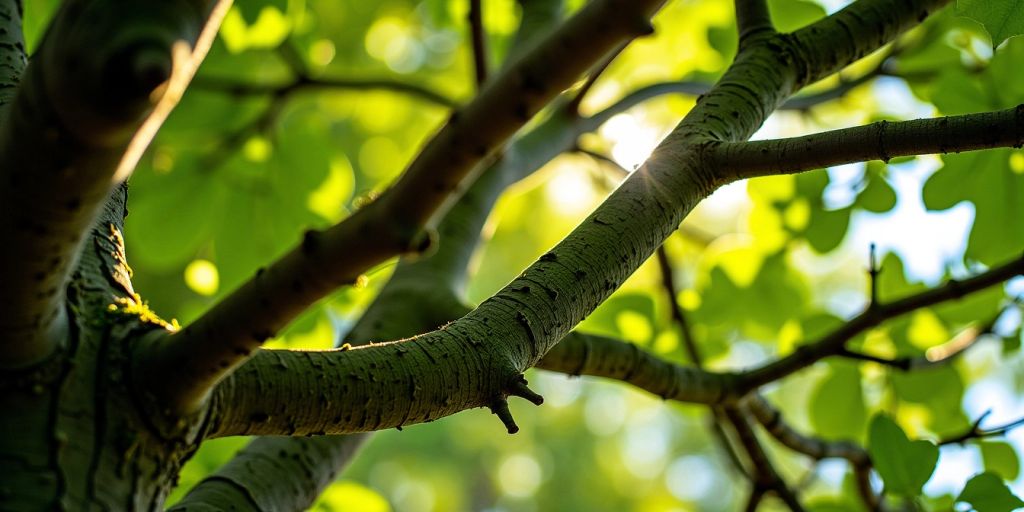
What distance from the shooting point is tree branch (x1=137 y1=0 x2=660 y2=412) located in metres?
0.60

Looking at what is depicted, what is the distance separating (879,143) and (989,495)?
72cm

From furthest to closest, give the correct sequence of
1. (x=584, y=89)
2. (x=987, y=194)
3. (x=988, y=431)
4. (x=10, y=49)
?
(x=584, y=89) → (x=987, y=194) → (x=988, y=431) → (x=10, y=49)

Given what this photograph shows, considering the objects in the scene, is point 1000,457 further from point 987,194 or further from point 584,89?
point 584,89

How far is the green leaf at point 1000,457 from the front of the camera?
182 cm

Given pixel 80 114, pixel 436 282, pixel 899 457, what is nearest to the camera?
pixel 80 114

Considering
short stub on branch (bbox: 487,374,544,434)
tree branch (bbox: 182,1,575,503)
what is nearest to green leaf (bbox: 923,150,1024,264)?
tree branch (bbox: 182,1,575,503)

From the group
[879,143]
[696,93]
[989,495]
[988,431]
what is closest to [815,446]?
[988,431]

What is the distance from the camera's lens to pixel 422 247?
61 centimetres

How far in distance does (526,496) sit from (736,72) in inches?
332

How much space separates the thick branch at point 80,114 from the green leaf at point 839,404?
1756 millimetres

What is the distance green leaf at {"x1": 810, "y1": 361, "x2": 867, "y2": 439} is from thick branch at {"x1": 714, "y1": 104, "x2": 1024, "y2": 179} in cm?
117

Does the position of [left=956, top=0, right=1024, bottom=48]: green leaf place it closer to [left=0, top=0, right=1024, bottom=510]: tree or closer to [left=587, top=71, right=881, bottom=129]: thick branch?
[left=0, top=0, right=1024, bottom=510]: tree

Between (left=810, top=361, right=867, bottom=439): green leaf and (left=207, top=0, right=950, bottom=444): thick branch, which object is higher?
(left=810, top=361, right=867, bottom=439): green leaf

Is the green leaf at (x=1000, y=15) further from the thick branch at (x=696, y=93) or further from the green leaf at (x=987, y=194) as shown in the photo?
the thick branch at (x=696, y=93)
